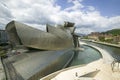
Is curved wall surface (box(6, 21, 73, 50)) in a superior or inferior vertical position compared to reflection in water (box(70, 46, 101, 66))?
superior

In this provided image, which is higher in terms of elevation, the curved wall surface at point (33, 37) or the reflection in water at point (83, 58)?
the curved wall surface at point (33, 37)

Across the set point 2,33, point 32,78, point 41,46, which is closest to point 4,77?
point 32,78

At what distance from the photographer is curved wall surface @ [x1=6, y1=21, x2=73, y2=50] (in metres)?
22.5

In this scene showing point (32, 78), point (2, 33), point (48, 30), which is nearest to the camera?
point (32, 78)

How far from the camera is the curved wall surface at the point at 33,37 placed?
22.5 metres

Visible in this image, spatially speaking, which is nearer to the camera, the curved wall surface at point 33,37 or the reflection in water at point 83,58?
the curved wall surface at point 33,37

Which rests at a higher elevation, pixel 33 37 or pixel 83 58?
pixel 33 37

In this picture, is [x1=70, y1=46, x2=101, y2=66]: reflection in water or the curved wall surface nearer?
the curved wall surface

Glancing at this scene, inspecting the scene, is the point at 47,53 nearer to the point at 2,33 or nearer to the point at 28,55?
the point at 28,55

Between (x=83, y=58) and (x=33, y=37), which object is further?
(x=83, y=58)

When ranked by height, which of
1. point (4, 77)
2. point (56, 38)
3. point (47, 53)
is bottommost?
point (4, 77)

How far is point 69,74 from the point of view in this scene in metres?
14.3

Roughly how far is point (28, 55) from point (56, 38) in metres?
5.04

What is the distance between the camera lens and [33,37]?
23.4 meters
